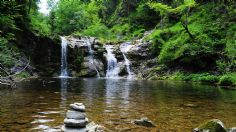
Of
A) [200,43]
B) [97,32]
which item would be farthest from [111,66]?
[97,32]

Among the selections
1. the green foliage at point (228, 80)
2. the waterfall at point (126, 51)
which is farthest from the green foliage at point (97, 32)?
the green foliage at point (228, 80)

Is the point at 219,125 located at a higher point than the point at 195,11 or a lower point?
lower

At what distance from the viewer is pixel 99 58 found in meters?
39.9

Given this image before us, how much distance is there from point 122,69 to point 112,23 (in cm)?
2732

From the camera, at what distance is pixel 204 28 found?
119 feet

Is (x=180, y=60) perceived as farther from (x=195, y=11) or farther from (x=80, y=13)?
(x=80, y=13)

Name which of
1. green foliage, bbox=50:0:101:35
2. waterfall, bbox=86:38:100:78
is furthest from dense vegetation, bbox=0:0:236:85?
green foliage, bbox=50:0:101:35

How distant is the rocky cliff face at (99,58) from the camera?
38000 millimetres

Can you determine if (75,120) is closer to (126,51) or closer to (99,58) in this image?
(99,58)

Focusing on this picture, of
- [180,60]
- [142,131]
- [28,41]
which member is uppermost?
[28,41]

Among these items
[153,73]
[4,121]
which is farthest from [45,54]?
[4,121]

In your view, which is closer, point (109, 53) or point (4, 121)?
point (4, 121)

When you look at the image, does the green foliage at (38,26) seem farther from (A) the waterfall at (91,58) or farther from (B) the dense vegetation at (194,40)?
(A) the waterfall at (91,58)

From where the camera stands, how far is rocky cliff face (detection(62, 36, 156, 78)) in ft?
125
